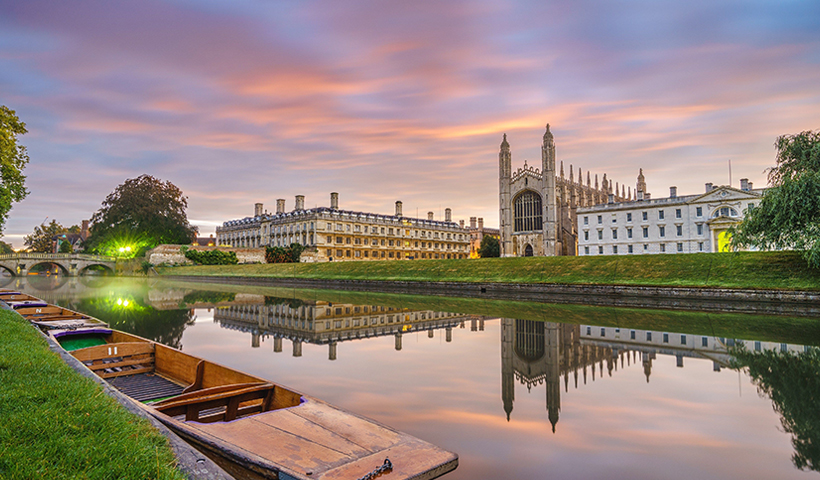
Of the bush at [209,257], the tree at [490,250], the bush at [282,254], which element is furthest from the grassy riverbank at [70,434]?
the tree at [490,250]

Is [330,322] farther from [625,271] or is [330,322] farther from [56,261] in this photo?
[56,261]

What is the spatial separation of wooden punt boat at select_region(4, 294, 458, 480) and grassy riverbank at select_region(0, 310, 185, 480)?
0.45 metres

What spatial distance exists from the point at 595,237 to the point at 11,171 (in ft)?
193

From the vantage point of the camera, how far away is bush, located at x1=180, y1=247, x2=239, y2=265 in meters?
63.4

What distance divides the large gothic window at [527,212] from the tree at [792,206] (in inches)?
1685

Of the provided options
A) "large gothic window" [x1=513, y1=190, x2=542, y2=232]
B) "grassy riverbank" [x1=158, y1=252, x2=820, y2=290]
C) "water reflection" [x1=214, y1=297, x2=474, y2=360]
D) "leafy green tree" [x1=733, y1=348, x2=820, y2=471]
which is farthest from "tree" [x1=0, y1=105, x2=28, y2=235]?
"large gothic window" [x1=513, y1=190, x2=542, y2=232]

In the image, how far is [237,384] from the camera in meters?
5.30

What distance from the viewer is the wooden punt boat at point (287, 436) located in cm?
355

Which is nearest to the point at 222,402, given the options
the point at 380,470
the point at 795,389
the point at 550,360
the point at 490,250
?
the point at 380,470

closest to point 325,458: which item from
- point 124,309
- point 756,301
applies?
point 124,309

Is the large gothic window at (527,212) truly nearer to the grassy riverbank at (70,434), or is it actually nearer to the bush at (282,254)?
the bush at (282,254)

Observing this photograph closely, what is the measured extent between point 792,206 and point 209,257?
61.1 metres

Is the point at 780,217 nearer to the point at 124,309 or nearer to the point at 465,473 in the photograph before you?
the point at 465,473

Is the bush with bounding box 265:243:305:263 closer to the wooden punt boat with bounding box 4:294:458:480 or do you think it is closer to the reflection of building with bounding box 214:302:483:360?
the reflection of building with bounding box 214:302:483:360
